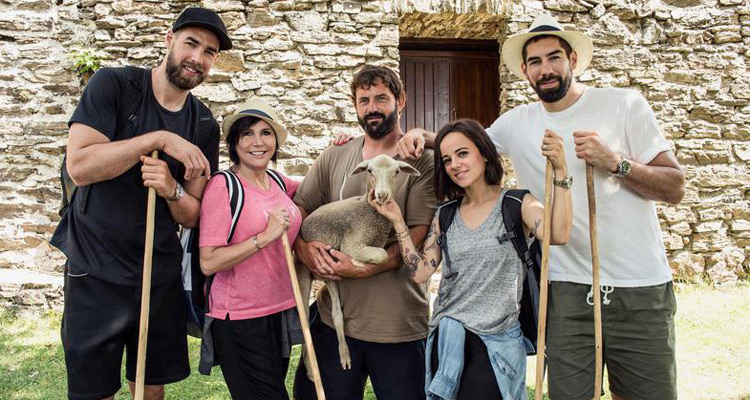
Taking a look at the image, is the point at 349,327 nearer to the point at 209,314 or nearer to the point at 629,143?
the point at 209,314

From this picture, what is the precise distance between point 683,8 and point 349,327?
6.41m

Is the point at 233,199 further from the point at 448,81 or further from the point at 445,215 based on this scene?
the point at 448,81

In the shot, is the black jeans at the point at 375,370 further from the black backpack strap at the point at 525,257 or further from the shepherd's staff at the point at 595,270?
the shepherd's staff at the point at 595,270

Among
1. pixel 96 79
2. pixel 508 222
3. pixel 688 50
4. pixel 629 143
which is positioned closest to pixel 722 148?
pixel 688 50

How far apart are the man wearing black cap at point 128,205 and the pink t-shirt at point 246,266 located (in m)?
0.18

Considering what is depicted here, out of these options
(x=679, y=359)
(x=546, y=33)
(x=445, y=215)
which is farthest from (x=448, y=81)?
(x=445, y=215)

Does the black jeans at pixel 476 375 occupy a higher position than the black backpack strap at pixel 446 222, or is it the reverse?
the black backpack strap at pixel 446 222

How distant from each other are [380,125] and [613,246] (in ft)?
4.46

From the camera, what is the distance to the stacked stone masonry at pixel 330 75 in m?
6.02

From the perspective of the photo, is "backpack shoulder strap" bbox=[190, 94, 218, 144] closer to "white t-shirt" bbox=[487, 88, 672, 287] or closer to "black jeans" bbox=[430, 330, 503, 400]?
"black jeans" bbox=[430, 330, 503, 400]

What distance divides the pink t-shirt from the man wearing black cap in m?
0.18

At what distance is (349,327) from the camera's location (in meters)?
2.83

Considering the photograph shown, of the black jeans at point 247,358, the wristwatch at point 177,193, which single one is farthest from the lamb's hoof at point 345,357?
the wristwatch at point 177,193

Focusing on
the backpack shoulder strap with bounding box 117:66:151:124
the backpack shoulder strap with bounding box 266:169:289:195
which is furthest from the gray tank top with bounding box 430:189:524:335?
the backpack shoulder strap with bounding box 117:66:151:124
